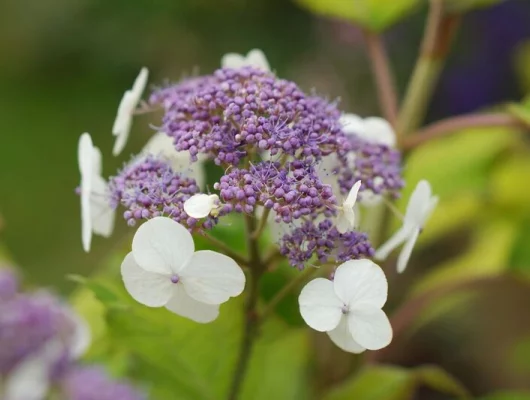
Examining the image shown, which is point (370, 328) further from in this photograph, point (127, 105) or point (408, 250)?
point (127, 105)

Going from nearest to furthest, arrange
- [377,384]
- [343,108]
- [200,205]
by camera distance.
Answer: [200,205] < [377,384] < [343,108]

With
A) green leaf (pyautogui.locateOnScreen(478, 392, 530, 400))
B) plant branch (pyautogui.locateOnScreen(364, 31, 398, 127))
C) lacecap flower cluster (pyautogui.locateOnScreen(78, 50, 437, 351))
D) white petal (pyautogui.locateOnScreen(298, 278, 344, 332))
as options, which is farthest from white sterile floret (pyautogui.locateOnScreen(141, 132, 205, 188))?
green leaf (pyautogui.locateOnScreen(478, 392, 530, 400))

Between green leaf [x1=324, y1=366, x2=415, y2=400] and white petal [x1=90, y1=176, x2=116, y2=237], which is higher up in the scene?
white petal [x1=90, y1=176, x2=116, y2=237]

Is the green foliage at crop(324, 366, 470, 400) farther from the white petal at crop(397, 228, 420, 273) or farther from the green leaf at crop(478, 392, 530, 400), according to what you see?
the white petal at crop(397, 228, 420, 273)

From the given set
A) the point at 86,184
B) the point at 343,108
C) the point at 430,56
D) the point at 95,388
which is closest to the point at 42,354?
the point at 95,388

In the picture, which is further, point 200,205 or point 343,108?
point 343,108

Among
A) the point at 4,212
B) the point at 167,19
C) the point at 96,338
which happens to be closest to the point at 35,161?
the point at 4,212

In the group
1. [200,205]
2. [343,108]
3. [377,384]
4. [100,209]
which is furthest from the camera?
[343,108]
